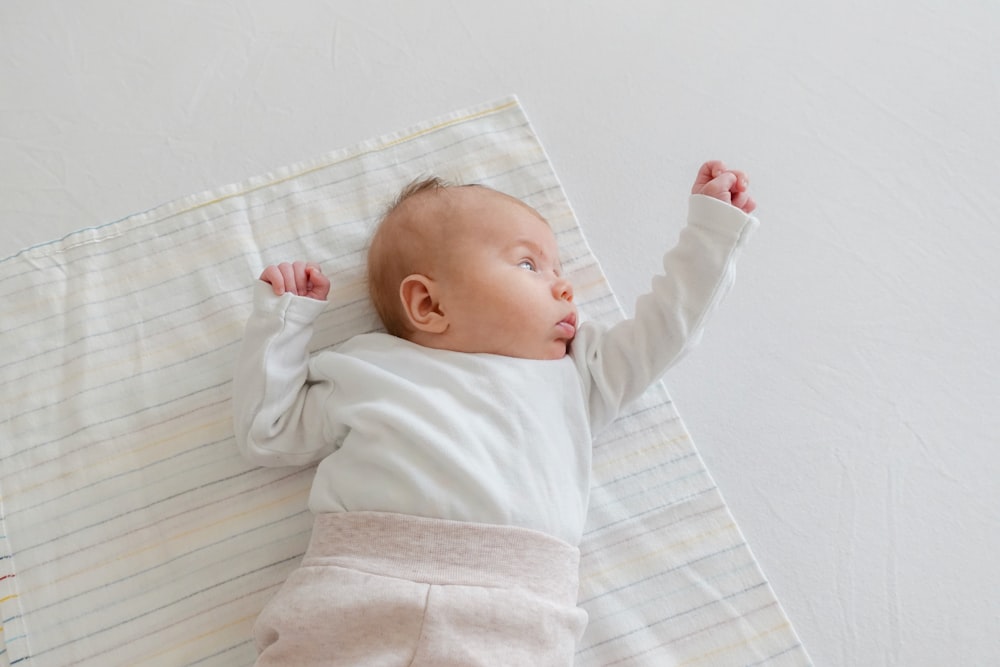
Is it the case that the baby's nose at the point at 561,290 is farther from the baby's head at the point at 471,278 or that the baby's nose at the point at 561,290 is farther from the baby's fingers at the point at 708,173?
the baby's fingers at the point at 708,173

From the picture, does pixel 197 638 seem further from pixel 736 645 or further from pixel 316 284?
pixel 736 645

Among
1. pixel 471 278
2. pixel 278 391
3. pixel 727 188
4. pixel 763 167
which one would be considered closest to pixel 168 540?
pixel 278 391

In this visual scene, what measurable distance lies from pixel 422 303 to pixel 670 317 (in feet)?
1.03

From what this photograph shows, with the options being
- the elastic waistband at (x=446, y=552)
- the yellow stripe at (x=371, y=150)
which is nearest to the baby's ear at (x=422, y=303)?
the elastic waistband at (x=446, y=552)

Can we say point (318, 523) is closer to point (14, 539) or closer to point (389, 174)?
point (14, 539)

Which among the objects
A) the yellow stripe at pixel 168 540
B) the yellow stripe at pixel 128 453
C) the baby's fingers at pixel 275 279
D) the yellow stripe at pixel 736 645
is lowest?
the yellow stripe at pixel 736 645

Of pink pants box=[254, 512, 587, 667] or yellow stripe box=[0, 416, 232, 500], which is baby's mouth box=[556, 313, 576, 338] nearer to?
pink pants box=[254, 512, 587, 667]

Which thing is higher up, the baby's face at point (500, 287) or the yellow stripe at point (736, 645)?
the baby's face at point (500, 287)

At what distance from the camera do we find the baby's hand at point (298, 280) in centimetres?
114

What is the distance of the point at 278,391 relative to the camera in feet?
3.60

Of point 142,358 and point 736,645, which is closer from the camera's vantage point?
point 736,645

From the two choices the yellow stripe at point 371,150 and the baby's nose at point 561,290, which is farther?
the yellow stripe at point 371,150

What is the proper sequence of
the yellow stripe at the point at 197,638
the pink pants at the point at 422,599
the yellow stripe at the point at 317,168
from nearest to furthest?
1. the pink pants at the point at 422,599
2. the yellow stripe at the point at 197,638
3. the yellow stripe at the point at 317,168

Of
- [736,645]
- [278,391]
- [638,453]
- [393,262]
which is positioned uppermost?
[393,262]
